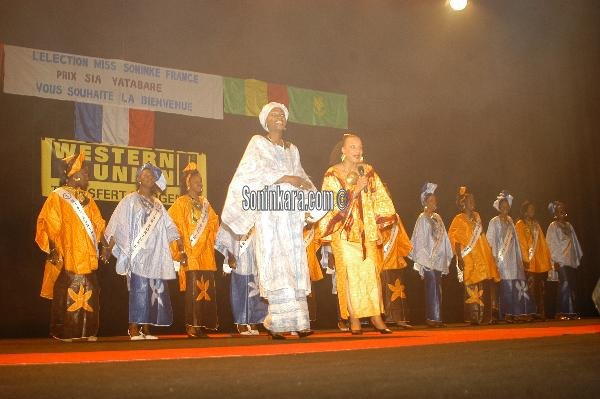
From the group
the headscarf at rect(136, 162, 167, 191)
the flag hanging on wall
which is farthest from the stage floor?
the flag hanging on wall

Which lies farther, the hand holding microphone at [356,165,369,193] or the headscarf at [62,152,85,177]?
the headscarf at [62,152,85,177]

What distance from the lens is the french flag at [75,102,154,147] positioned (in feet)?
26.5

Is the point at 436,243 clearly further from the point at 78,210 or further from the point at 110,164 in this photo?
the point at 78,210

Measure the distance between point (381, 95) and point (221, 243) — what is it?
4.22m

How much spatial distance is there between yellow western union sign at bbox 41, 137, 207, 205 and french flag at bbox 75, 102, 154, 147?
0.24ft

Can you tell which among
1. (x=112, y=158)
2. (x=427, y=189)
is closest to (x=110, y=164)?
(x=112, y=158)

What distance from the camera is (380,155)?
10.5 metres

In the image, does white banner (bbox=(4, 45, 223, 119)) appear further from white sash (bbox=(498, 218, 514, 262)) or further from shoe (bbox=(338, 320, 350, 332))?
white sash (bbox=(498, 218, 514, 262))

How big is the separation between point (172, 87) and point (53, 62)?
52.1 inches

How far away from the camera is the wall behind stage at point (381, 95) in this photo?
7.85 m

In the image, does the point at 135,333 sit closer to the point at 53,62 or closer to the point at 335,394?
the point at 53,62

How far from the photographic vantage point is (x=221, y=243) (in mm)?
7270

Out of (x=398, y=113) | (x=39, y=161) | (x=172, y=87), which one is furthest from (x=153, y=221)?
(x=398, y=113)

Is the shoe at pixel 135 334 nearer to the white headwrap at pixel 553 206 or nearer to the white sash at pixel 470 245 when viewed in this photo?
the white sash at pixel 470 245
